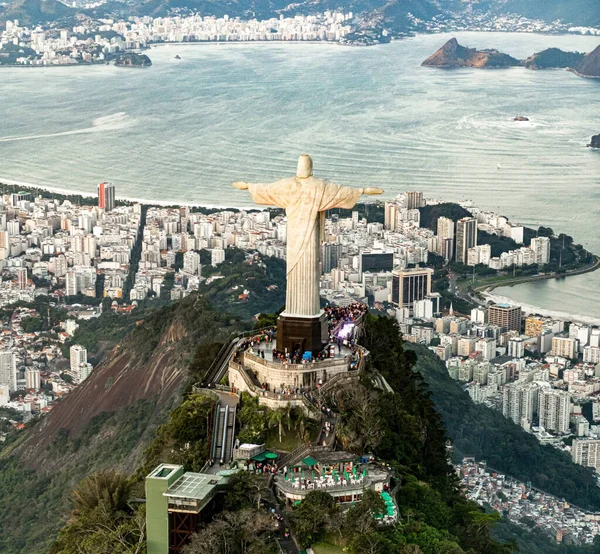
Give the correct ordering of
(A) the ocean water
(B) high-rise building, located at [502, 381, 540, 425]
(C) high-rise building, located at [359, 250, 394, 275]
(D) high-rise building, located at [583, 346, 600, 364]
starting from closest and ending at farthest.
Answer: (B) high-rise building, located at [502, 381, 540, 425]
(D) high-rise building, located at [583, 346, 600, 364]
(C) high-rise building, located at [359, 250, 394, 275]
(A) the ocean water

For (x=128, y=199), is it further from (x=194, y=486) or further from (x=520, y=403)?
(x=194, y=486)

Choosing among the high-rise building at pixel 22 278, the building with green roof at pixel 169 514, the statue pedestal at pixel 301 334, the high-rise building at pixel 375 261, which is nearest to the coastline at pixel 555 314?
the high-rise building at pixel 375 261

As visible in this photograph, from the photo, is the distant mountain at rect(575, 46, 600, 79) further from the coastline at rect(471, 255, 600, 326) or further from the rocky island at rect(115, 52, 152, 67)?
the coastline at rect(471, 255, 600, 326)

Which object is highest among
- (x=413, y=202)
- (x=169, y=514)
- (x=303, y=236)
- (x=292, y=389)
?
(x=303, y=236)

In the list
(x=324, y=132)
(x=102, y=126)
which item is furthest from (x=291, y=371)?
(x=102, y=126)

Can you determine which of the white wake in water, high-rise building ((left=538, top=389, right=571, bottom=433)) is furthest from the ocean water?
high-rise building ((left=538, top=389, right=571, bottom=433))

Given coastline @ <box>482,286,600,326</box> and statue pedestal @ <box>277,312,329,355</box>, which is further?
coastline @ <box>482,286,600,326</box>

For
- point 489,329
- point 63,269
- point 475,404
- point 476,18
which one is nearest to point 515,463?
point 475,404
